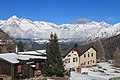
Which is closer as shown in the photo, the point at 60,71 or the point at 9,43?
the point at 60,71

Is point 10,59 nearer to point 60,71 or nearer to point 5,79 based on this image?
point 5,79

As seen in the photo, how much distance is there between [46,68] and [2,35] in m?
37.1

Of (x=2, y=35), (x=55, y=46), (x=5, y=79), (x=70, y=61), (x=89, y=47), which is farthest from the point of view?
(x=2, y=35)

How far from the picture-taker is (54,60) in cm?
4488

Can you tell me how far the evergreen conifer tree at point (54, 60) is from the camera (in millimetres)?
44562

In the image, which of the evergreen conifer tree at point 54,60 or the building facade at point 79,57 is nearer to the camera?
the evergreen conifer tree at point 54,60

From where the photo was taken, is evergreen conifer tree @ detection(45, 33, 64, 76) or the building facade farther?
the building facade

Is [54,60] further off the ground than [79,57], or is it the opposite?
[79,57]

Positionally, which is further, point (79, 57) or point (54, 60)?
point (79, 57)

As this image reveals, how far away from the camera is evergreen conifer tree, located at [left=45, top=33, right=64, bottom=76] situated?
4456 cm

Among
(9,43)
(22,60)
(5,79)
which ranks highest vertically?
(9,43)

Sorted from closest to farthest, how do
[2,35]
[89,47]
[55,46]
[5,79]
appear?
[5,79]
[55,46]
[89,47]
[2,35]

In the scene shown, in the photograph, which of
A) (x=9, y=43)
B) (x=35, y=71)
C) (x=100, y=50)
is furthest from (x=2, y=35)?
(x=100, y=50)

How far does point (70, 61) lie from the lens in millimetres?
64125
